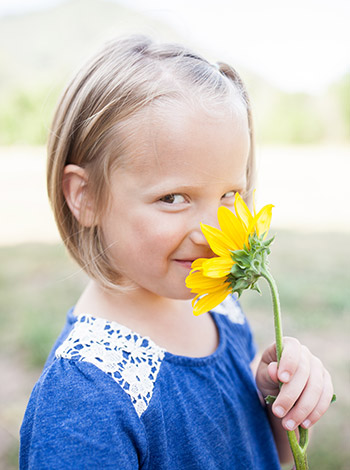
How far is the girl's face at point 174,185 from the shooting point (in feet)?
3.62

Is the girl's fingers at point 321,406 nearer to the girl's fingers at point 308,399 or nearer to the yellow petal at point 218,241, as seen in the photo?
the girl's fingers at point 308,399

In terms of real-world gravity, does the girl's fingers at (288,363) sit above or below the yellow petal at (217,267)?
below

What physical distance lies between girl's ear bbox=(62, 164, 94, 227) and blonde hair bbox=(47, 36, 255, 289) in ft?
0.06

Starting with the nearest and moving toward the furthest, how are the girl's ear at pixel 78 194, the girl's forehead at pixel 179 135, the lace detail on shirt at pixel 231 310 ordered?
the girl's forehead at pixel 179 135 → the girl's ear at pixel 78 194 → the lace detail on shirt at pixel 231 310

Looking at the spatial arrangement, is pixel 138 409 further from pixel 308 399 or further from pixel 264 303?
pixel 264 303

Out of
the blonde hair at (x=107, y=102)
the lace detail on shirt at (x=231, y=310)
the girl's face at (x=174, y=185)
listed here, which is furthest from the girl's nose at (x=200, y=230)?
the lace detail on shirt at (x=231, y=310)

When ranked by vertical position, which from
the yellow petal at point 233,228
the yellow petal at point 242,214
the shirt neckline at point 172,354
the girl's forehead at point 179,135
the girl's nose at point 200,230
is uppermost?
the girl's forehead at point 179,135

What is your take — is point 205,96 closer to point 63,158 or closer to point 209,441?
point 63,158

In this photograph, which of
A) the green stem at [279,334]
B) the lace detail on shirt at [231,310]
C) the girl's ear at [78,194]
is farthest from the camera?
the lace detail on shirt at [231,310]

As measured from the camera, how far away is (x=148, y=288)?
1.22 metres

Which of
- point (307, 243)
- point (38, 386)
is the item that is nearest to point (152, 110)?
point (38, 386)

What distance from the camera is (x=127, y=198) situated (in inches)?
45.4

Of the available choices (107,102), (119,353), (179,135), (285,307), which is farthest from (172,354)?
(285,307)

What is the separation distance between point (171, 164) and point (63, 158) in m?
0.37
